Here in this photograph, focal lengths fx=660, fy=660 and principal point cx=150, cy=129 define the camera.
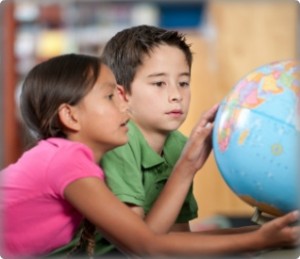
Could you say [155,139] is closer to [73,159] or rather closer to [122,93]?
[122,93]

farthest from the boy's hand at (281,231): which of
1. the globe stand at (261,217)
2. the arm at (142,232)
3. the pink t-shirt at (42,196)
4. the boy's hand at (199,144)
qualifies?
the pink t-shirt at (42,196)

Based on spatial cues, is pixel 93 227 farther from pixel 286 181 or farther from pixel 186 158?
pixel 286 181

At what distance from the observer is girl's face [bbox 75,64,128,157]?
1599mm

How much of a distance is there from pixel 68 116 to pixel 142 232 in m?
0.35

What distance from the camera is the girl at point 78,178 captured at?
1.46 m

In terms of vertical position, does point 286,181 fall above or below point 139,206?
above

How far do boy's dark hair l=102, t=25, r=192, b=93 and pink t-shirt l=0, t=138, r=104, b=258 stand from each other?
33 centimetres

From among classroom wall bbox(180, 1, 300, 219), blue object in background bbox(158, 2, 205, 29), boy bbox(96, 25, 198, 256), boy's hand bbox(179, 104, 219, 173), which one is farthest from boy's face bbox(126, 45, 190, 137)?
blue object in background bbox(158, 2, 205, 29)

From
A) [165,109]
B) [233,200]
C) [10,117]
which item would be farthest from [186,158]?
[10,117]

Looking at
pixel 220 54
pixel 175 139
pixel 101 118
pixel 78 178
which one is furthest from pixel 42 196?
pixel 220 54

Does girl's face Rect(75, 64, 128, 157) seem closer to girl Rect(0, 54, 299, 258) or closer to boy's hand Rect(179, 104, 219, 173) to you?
girl Rect(0, 54, 299, 258)

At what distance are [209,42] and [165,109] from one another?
2.79 meters

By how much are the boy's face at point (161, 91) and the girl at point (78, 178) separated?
0.08 m

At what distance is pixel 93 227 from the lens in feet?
5.37
